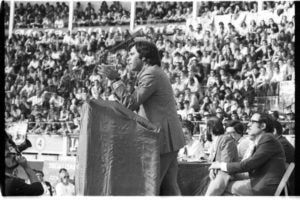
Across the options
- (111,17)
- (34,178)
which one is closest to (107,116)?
(34,178)

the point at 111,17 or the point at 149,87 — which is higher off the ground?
the point at 111,17

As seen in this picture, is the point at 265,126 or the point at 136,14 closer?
the point at 265,126

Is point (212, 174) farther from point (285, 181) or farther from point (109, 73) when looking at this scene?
point (109, 73)

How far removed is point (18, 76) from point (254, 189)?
1248 centimetres

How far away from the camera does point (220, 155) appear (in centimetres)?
594

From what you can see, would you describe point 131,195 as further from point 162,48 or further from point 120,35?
point 120,35

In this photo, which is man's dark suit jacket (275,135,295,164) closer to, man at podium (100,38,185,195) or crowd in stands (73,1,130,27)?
man at podium (100,38,185,195)

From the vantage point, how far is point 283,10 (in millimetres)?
14250

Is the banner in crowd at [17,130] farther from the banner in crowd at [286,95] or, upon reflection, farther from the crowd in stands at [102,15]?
the crowd in stands at [102,15]

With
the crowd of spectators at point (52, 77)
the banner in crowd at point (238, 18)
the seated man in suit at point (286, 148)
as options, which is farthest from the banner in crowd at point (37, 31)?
the seated man in suit at point (286, 148)

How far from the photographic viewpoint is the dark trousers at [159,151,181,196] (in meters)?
4.93

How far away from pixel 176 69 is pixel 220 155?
8.53m

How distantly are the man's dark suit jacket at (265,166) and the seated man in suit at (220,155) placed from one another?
0.17 metres

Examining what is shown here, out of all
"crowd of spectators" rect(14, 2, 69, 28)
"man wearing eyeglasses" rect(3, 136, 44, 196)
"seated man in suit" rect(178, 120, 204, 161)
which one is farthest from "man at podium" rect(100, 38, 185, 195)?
"crowd of spectators" rect(14, 2, 69, 28)
